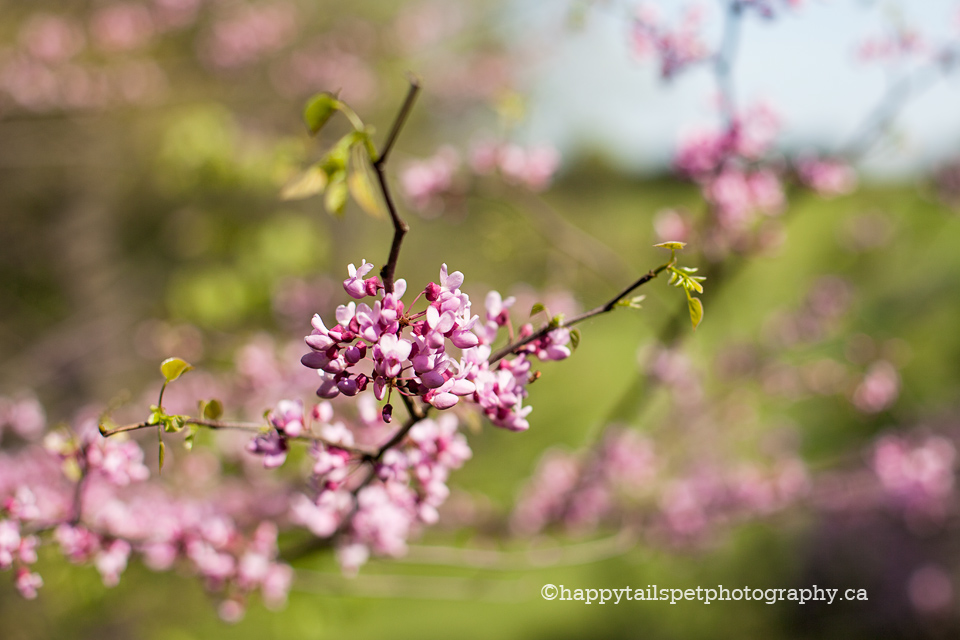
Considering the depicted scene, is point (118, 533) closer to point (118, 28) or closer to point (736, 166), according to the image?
point (736, 166)

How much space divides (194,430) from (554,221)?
1717 mm

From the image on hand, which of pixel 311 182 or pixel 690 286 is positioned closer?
pixel 690 286

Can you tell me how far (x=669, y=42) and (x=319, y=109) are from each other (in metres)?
1.37

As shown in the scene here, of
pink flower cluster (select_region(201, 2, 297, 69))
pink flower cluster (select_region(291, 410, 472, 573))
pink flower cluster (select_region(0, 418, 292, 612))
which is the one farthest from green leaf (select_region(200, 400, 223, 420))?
pink flower cluster (select_region(201, 2, 297, 69))

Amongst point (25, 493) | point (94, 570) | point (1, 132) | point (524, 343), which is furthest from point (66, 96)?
point (524, 343)

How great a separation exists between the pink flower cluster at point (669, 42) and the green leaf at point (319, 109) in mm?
A: 1314

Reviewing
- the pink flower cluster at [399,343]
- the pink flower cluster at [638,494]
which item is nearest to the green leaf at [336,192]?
the pink flower cluster at [399,343]

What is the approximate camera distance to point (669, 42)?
1719 mm

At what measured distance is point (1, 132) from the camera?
4.57 metres

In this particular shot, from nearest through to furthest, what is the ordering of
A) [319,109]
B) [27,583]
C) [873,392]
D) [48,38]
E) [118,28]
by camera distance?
[319,109] < [27,583] < [873,392] < [48,38] < [118,28]

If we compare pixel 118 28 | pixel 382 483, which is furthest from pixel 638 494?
pixel 118 28

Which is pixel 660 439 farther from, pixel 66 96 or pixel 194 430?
pixel 66 96

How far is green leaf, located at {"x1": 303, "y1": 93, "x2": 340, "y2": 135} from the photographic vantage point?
761 millimetres

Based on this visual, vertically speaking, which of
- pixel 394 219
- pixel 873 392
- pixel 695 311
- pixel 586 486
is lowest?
pixel 695 311
